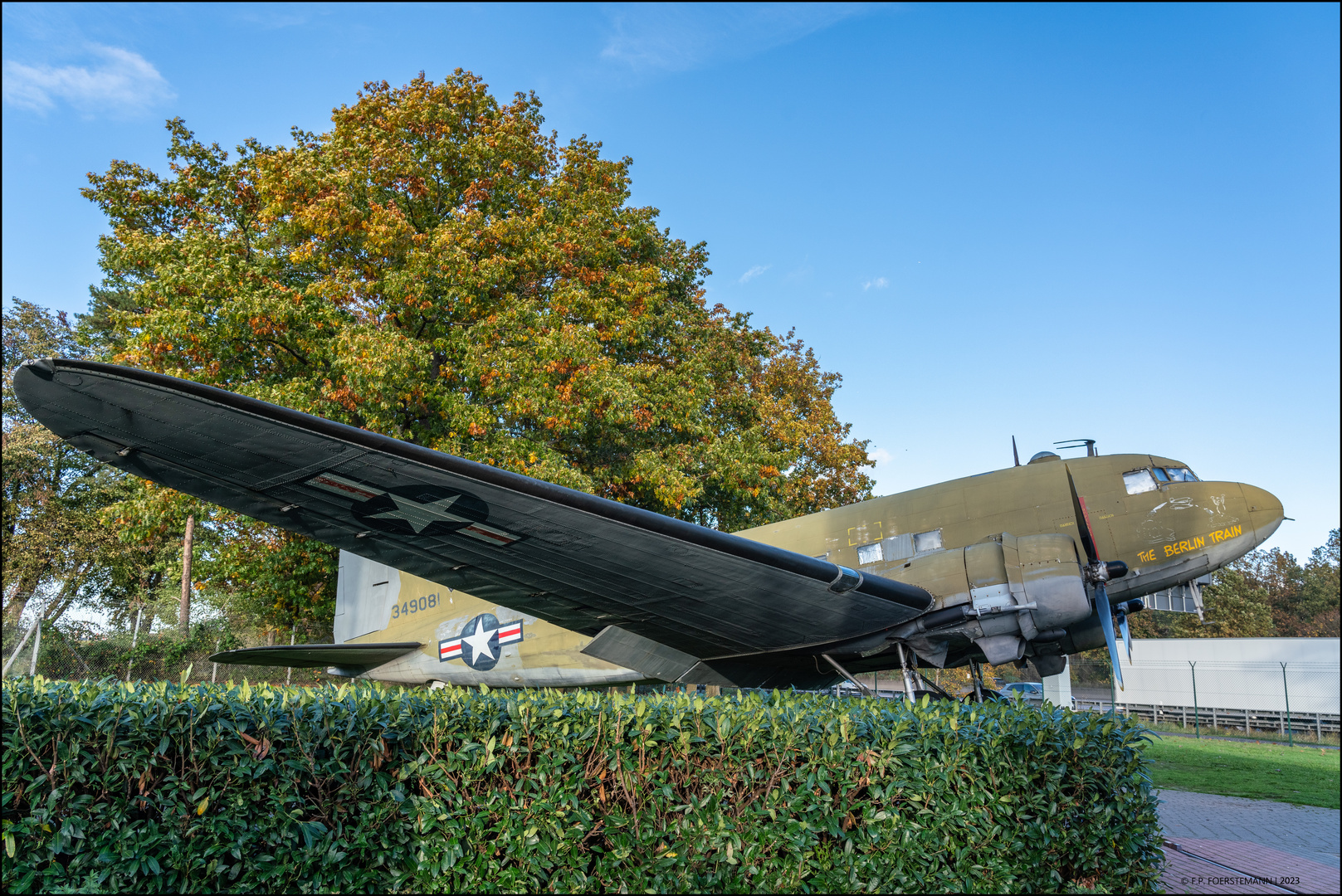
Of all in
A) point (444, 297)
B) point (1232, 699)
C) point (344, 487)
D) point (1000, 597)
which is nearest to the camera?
point (344, 487)

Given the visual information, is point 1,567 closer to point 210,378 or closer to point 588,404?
point 210,378

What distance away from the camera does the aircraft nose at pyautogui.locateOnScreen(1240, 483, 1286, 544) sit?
8180mm

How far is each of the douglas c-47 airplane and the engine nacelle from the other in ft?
0.06

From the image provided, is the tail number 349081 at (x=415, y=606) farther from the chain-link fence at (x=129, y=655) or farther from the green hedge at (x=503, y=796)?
the chain-link fence at (x=129, y=655)

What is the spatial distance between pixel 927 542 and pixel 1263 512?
3.80m

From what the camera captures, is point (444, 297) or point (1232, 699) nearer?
point (444, 297)

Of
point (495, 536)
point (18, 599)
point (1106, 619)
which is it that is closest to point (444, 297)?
point (495, 536)

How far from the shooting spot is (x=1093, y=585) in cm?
745

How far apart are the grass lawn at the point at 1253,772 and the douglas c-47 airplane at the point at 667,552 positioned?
2.58 m

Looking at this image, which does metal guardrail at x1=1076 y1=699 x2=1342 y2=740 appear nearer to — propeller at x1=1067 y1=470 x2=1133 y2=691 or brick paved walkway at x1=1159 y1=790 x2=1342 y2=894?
brick paved walkway at x1=1159 y1=790 x2=1342 y2=894

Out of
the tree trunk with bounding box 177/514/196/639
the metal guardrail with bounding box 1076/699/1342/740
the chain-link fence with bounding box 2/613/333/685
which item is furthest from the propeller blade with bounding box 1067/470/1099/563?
the tree trunk with bounding box 177/514/196/639

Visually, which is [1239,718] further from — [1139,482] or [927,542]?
[927,542]

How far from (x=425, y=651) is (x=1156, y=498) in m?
9.95

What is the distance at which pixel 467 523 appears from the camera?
18.0 ft
